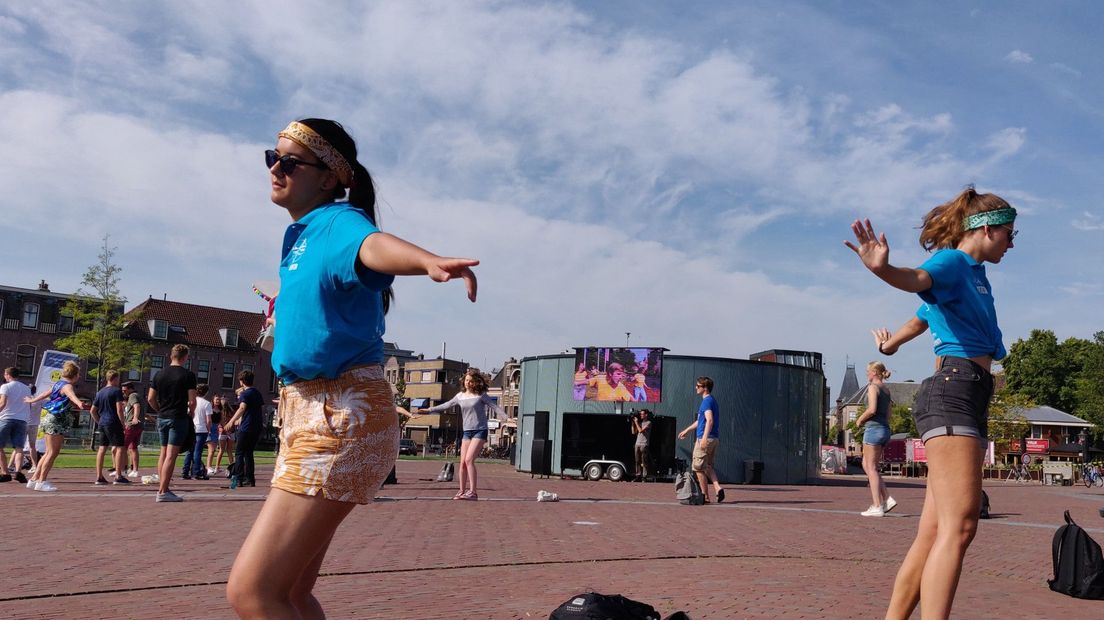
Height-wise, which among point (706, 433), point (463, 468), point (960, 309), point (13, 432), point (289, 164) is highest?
point (289, 164)

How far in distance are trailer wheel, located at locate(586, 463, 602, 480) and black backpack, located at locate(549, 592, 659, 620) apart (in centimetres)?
1958

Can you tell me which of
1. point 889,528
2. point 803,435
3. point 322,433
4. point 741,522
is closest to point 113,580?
point 322,433

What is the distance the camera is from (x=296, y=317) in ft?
7.28

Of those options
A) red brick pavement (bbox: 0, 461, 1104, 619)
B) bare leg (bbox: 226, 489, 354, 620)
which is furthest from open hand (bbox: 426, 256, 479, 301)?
red brick pavement (bbox: 0, 461, 1104, 619)

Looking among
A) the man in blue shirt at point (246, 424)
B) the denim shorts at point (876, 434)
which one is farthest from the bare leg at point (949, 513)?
the man in blue shirt at point (246, 424)

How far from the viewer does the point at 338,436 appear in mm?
2189

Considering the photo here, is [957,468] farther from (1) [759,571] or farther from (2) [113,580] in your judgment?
(2) [113,580]

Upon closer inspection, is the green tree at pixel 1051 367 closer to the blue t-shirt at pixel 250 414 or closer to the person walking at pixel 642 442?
the person walking at pixel 642 442

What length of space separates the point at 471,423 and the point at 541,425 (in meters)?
14.1

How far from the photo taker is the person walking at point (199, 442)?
14962mm

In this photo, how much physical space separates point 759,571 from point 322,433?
444 cm

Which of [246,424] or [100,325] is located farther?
[100,325]

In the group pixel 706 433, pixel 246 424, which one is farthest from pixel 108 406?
pixel 706 433

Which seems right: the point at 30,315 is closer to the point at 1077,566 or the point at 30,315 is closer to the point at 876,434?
the point at 876,434
